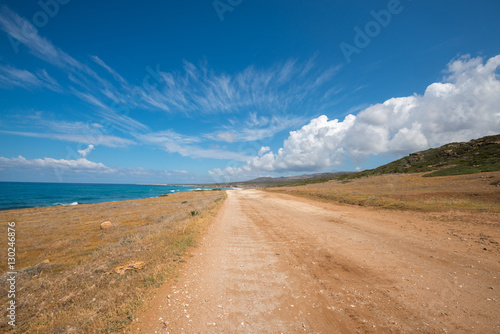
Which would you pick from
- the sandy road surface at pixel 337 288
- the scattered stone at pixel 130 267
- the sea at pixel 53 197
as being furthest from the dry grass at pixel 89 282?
the sea at pixel 53 197

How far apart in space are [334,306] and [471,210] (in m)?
15.8

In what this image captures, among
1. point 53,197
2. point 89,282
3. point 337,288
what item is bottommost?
point 89,282

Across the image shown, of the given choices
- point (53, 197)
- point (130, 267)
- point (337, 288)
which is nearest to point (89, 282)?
point (130, 267)

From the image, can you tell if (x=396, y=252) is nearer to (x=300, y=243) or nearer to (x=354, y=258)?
(x=354, y=258)

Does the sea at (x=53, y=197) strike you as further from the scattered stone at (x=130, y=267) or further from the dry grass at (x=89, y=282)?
the scattered stone at (x=130, y=267)

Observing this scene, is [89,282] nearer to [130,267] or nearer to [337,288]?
[130,267]

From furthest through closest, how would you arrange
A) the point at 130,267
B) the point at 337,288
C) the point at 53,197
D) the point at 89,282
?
the point at 53,197 < the point at 130,267 < the point at 89,282 < the point at 337,288

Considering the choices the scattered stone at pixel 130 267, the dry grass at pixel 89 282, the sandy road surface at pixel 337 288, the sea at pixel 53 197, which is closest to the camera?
the sandy road surface at pixel 337 288

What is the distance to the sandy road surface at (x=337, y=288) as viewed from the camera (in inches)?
155

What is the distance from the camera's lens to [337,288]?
17.5ft

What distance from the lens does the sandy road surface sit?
3.94 m

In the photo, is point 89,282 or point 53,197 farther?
point 53,197

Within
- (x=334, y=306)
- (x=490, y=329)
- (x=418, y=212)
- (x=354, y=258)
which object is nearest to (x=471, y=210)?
(x=418, y=212)

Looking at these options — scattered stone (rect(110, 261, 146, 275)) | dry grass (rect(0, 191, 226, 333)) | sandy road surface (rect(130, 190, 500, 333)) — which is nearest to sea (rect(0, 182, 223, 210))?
dry grass (rect(0, 191, 226, 333))
